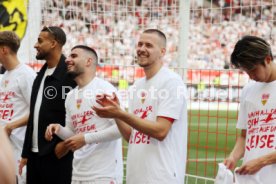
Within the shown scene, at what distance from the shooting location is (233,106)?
2403 cm

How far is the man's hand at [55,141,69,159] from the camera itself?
560 cm

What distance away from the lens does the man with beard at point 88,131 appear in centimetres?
541

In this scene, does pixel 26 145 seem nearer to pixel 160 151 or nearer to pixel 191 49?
pixel 160 151

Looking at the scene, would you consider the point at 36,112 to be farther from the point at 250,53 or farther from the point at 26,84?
the point at 250,53

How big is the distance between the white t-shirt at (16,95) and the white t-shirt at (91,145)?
118 cm

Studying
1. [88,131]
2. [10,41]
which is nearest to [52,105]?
[88,131]

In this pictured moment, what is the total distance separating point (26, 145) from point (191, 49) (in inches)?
709

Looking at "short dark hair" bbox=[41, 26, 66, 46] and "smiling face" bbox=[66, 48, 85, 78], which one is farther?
"short dark hair" bbox=[41, 26, 66, 46]

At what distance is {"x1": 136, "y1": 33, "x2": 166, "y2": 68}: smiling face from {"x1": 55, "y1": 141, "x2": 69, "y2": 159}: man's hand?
1.10 m

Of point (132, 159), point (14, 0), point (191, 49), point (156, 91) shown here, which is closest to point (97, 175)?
point (132, 159)

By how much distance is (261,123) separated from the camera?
4488 mm

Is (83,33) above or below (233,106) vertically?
above

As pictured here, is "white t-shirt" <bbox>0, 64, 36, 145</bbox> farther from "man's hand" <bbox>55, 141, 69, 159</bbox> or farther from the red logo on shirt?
the red logo on shirt


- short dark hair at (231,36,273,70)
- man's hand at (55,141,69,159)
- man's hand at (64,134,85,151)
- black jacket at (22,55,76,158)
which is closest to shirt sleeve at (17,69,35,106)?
black jacket at (22,55,76,158)
